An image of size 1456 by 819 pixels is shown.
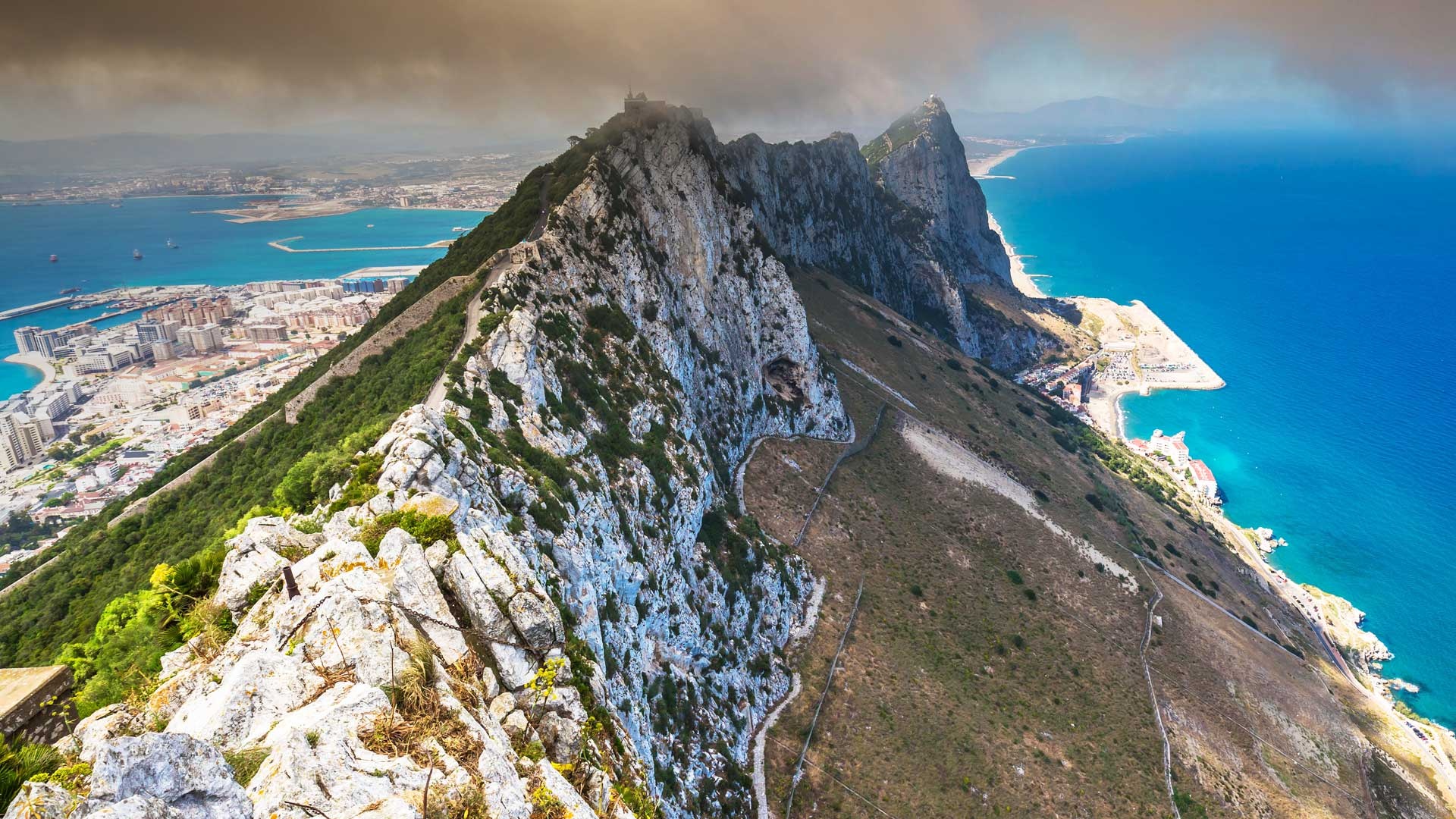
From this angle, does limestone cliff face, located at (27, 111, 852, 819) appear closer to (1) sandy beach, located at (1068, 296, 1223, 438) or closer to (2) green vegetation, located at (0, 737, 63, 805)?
(2) green vegetation, located at (0, 737, 63, 805)

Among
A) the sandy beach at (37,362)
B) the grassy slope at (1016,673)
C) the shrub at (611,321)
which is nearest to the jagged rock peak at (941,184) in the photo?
the grassy slope at (1016,673)

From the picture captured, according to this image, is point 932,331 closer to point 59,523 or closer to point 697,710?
point 697,710

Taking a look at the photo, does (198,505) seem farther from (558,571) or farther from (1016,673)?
(1016,673)

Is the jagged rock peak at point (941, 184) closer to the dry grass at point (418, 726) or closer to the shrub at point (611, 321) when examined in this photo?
the shrub at point (611, 321)

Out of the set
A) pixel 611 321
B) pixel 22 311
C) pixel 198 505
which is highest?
pixel 611 321

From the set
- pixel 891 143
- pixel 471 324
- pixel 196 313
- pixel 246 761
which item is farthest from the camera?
pixel 891 143

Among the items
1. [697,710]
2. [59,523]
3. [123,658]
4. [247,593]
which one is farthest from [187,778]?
[59,523]

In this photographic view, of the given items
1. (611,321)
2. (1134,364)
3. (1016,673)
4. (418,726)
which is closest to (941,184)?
(1134,364)
